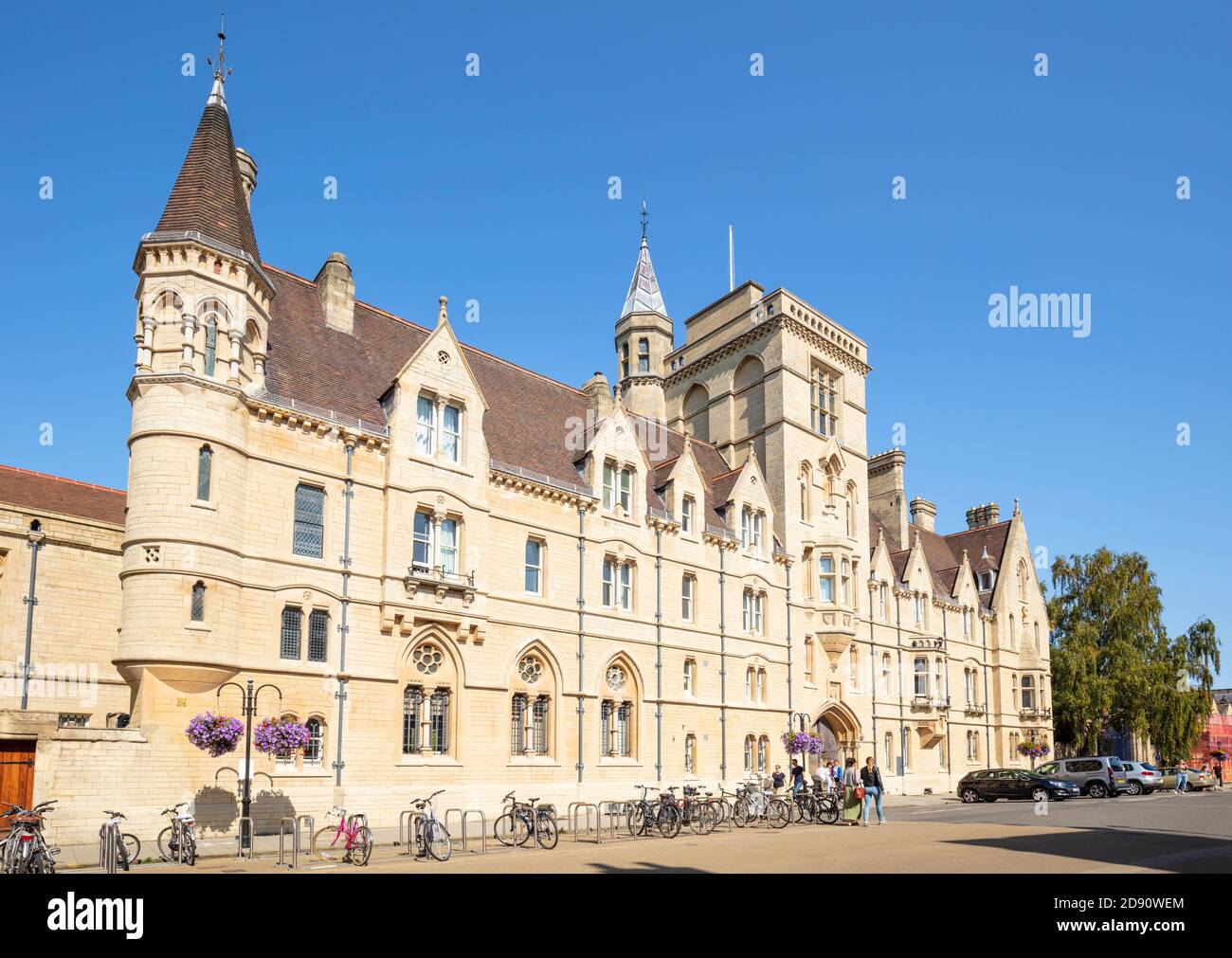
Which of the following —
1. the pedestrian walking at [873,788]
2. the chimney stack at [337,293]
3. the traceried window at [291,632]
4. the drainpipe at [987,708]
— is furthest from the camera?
the drainpipe at [987,708]

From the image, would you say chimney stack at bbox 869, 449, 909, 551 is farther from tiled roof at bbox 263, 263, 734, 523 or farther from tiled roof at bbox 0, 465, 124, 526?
tiled roof at bbox 0, 465, 124, 526

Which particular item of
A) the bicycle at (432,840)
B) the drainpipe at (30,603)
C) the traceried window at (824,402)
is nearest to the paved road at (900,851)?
the bicycle at (432,840)

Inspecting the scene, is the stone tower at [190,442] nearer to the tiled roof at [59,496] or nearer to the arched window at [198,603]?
the arched window at [198,603]

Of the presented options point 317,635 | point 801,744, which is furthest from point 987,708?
point 317,635

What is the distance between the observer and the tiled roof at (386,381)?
28.1 meters

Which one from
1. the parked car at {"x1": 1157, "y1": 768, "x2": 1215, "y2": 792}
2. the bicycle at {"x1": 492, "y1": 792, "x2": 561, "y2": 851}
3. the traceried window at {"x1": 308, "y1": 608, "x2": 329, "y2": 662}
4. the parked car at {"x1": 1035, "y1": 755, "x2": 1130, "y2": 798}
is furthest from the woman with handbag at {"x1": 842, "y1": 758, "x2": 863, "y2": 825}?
the parked car at {"x1": 1157, "y1": 768, "x2": 1215, "y2": 792}

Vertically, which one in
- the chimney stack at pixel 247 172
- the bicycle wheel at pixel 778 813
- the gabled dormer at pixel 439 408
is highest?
the chimney stack at pixel 247 172

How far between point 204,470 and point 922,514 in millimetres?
53162

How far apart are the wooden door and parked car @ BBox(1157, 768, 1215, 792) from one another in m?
50.1

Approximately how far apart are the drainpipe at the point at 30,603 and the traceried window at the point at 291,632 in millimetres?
7024

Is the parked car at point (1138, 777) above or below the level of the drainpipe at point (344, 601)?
below

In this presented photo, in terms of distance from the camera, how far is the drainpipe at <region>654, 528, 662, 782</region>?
1366 inches
